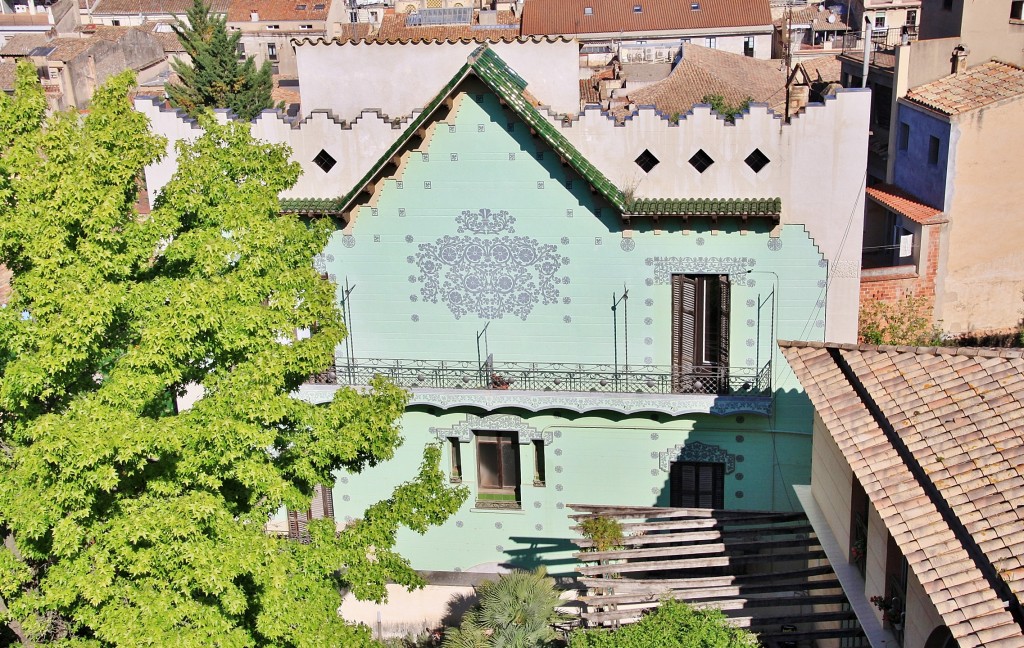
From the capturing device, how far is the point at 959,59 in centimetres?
3164

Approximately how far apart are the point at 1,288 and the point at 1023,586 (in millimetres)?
22835

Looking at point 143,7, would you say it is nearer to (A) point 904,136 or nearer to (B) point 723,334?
(A) point 904,136

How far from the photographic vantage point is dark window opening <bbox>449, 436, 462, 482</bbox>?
22703 millimetres

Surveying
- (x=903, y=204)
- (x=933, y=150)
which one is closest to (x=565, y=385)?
(x=903, y=204)

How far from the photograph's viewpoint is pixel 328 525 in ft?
52.6

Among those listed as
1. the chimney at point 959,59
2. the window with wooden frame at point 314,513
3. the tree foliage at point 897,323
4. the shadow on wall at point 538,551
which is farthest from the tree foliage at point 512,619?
the chimney at point 959,59

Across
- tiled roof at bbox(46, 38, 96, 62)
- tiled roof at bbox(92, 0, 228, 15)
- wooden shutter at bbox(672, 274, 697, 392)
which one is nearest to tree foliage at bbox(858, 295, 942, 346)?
wooden shutter at bbox(672, 274, 697, 392)

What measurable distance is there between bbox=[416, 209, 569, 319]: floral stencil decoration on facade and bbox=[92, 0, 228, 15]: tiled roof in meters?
86.3

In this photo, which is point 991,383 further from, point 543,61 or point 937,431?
point 543,61

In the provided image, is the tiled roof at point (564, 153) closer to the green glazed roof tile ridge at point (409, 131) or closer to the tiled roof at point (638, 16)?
the green glazed roof tile ridge at point (409, 131)

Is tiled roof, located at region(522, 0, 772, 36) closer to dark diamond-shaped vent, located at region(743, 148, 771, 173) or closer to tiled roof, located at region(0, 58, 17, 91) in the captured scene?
tiled roof, located at region(0, 58, 17, 91)

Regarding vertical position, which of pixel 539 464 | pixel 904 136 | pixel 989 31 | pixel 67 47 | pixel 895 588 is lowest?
pixel 539 464

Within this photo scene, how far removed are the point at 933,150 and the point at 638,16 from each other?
63493 mm

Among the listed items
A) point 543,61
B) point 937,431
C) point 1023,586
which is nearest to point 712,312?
point 543,61
